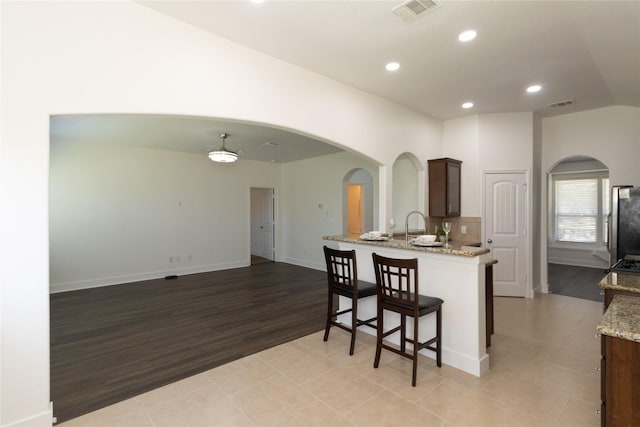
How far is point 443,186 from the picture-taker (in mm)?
4988

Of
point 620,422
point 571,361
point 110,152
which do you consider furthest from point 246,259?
point 620,422

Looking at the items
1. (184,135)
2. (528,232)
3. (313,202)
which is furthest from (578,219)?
(184,135)

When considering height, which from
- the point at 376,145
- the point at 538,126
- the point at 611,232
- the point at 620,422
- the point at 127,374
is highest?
the point at 538,126

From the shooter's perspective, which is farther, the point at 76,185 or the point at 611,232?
the point at 76,185

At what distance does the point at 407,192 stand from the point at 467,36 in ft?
11.0

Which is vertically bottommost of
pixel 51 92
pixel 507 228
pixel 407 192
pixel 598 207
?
pixel 507 228

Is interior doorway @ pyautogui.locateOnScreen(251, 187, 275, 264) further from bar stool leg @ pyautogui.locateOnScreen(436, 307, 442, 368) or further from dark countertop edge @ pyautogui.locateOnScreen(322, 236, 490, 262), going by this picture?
bar stool leg @ pyautogui.locateOnScreen(436, 307, 442, 368)

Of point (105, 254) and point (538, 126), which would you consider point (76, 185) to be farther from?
point (538, 126)

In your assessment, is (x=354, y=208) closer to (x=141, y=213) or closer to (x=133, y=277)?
(x=141, y=213)

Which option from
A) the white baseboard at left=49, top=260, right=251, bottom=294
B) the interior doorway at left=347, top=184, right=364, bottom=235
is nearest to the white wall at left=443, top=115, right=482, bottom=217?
the interior doorway at left=347, top=184, right=364, bottom=235

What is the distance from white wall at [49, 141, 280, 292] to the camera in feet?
18.7

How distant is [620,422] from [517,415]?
807 millimetres

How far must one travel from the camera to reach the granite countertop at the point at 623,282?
216 centimetres

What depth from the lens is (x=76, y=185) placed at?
5.77m
